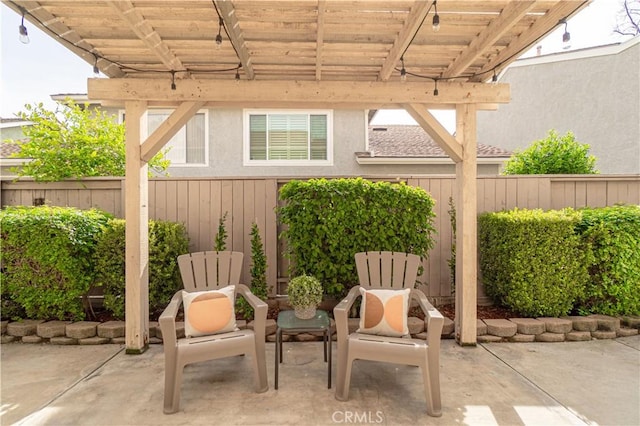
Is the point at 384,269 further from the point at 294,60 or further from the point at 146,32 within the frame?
the point at 146,32

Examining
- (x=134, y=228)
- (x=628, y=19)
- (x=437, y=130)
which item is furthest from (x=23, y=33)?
(x=628, y=19)

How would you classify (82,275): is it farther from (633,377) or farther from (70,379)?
(633,377)

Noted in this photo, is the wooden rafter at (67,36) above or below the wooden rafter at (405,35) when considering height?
above

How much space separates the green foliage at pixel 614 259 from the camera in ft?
11.1

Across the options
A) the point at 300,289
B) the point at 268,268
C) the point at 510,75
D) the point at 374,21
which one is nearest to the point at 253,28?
the point at 374,21

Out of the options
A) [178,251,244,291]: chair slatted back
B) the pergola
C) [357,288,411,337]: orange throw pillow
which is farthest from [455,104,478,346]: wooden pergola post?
[178,251,244,291]: chair slatted back

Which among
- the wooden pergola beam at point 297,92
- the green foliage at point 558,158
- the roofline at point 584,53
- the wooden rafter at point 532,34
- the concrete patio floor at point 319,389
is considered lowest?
the concrete patio floor at point 319,389

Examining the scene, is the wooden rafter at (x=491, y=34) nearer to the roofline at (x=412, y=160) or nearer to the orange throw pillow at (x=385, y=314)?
the orange throw pillow at (x=385, y=314)

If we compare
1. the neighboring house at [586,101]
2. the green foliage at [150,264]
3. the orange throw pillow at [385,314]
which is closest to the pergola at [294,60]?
the green foliage at [150,264]

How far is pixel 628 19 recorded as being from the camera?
31.4ft

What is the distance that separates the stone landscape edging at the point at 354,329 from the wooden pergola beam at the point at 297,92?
2.24 m

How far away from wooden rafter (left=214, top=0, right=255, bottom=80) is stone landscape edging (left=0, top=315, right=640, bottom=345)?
2.50m

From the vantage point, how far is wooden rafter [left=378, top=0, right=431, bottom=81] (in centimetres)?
215

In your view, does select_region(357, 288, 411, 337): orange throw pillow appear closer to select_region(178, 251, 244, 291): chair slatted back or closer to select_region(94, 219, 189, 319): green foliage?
select_region(178, 251, 244, 291): chair slatted back
